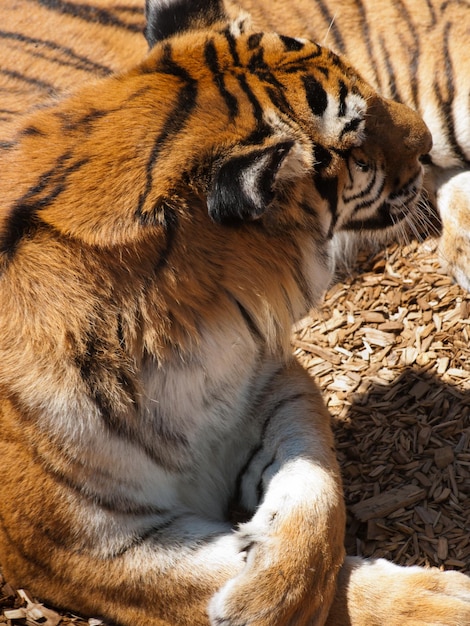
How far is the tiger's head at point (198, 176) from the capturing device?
2.31 metres


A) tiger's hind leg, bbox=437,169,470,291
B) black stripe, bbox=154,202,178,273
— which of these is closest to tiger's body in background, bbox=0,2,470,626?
black stripe, bbox=154,202,178,273

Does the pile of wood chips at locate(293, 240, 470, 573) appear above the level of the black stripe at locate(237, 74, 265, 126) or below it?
below

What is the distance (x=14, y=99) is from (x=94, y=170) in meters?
2.03

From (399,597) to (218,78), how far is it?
158 centimetres

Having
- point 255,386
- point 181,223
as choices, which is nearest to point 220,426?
point 255,386

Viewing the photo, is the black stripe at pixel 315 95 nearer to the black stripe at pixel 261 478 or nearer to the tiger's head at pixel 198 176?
the tiger's head at pixel 198 176

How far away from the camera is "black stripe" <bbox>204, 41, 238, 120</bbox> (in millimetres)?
2441

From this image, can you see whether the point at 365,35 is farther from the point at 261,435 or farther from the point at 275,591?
the point at 275,591

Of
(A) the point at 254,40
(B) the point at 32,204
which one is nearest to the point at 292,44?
(A) the point at 254,40

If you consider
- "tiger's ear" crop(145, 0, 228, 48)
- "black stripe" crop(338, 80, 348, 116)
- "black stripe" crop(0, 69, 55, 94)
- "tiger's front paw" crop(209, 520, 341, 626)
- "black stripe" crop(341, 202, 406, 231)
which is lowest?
"tiger's front paw" crop(209, 520, 341, 626)

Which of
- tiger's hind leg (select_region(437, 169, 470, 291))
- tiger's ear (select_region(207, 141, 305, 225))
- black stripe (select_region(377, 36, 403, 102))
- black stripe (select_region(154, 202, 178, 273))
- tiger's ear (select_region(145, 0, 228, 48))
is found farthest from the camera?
black stripe (select_region(377, 36, 403, 102))

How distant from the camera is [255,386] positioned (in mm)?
3008

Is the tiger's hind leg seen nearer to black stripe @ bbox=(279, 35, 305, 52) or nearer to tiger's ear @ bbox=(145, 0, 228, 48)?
black stripe @ bbox=(279, 35, 305, 52)

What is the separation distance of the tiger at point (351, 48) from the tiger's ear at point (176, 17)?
4.12 feet
